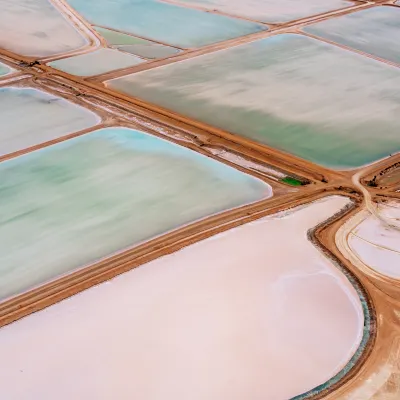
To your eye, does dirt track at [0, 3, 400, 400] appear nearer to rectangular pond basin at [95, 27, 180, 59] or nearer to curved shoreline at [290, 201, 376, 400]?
curved shoreline at [290, 201, 376, 400]

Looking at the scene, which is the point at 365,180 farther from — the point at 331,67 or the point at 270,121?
the point at 331,67

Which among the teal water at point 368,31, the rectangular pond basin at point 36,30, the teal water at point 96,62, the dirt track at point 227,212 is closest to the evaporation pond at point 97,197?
the dirt track at point 227,212

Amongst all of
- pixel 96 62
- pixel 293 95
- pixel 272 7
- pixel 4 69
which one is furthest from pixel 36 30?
pixel 293 95

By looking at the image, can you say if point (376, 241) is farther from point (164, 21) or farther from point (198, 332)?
point (164, 21)

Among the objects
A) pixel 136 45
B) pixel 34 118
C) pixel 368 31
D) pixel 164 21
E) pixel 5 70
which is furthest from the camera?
pixel 164 21

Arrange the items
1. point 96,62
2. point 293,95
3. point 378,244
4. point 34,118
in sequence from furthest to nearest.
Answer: point 96,62 < point 293,95 < point 34,118 < point 378,244

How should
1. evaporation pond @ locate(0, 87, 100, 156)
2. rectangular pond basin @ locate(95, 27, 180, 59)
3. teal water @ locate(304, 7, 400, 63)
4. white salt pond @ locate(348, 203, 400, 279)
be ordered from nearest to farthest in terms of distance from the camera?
white salt pond @ locate(348, 203, 400, 279) → evaporation pond @ locate(0, 87, 100, 156) → rectangular pond basin @ locate(95, 27, 180, 59) → teal water @ locate(304, 7, 400, 63)

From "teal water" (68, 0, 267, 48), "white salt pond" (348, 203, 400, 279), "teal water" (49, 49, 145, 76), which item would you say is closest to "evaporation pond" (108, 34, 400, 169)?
"teal water" (49, 49, 145, 76)

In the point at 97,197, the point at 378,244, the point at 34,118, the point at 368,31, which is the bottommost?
the point at 378,244
